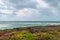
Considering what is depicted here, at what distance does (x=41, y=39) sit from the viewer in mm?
16469

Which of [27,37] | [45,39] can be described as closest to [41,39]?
[45,39]

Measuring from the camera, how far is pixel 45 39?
16.2 metres

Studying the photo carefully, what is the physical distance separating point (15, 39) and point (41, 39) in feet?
8.95

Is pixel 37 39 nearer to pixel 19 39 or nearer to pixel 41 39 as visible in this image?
pixel 41 39

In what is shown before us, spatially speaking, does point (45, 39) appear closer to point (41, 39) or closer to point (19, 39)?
point (41, 39)

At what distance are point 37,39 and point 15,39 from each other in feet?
8.69

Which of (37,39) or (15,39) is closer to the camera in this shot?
(15,39)

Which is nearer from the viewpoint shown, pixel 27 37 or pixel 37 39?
pixel 27 37

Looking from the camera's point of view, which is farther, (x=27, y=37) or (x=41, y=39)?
(x=41, y=39)

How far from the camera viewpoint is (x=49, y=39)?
1605 centimetres

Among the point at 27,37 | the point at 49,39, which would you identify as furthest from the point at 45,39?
the point at 27,37

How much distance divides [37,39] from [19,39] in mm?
1961

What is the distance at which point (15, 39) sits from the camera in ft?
50.1

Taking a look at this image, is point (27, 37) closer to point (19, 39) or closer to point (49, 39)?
point (19, 39)
